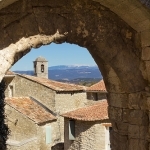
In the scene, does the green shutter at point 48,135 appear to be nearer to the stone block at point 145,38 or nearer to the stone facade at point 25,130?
the stone facade at point 25,130

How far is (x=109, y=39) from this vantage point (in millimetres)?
4574

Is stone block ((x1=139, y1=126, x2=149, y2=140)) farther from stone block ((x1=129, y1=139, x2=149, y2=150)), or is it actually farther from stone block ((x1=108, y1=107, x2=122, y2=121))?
stone block ((x1=108, y1=107, x2=122, y2=121))

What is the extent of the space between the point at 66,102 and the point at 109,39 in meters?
18.9

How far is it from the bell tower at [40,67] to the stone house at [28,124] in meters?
14.9

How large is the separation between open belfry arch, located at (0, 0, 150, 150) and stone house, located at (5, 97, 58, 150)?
522 inches

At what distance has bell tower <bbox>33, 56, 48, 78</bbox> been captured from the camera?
35.6 m

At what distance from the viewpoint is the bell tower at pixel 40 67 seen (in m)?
35.6

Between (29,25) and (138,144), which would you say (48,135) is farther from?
(29,25)

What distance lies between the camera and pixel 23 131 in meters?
19.0

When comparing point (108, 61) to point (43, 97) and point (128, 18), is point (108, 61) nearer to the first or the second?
point (128, 18)

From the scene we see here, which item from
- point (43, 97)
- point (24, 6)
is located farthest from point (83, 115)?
point (24, 6)

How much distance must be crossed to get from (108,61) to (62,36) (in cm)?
83

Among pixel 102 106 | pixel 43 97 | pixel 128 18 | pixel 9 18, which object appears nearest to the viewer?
pixel 9 18

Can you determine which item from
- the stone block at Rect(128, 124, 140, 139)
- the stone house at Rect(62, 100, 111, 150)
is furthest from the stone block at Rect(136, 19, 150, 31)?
the stone house at Rect(62, 100, 111, 150)
